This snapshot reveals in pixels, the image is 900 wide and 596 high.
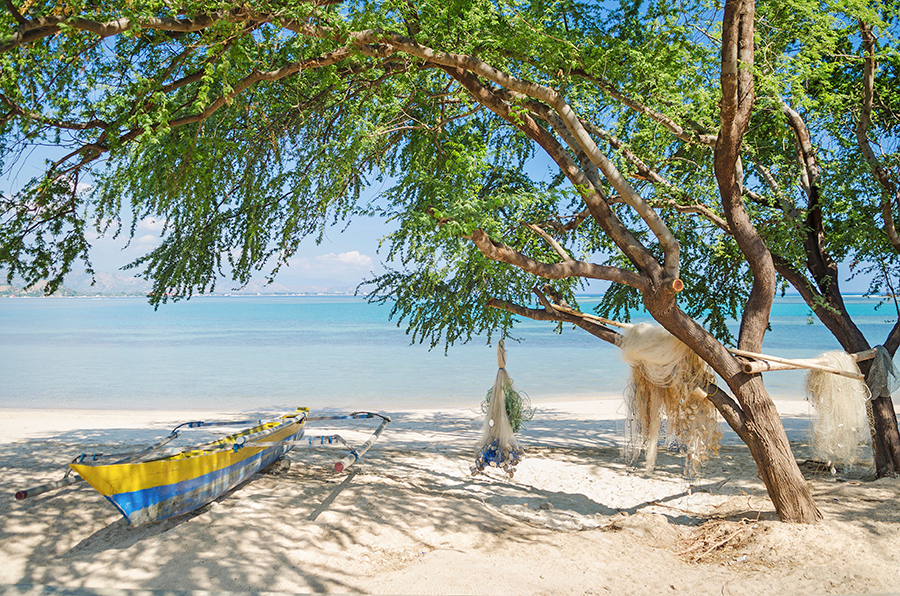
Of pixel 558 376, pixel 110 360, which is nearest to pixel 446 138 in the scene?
pixel 558 376

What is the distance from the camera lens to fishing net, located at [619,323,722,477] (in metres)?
5.46

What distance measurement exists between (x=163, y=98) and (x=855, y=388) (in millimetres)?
7169

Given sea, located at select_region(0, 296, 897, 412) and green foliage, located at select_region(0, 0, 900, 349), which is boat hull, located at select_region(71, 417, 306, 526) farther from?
sea, located at select_region(0, 296, 897, 412)

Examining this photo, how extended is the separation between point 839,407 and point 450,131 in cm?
537

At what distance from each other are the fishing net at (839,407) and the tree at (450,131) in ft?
2.81

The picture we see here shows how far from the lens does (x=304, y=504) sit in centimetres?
577

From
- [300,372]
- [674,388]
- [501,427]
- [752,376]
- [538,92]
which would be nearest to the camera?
[538,92]

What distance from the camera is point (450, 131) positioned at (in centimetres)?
721

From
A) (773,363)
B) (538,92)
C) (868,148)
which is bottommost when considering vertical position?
(773,363)

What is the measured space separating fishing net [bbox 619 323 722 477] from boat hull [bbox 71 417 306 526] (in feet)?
13.2

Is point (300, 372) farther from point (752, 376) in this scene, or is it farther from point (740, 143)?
point (740, 143)

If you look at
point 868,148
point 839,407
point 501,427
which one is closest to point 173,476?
point 501,427

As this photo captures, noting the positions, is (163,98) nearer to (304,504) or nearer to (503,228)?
(503,228)

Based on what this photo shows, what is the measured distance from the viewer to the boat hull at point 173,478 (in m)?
4.66
